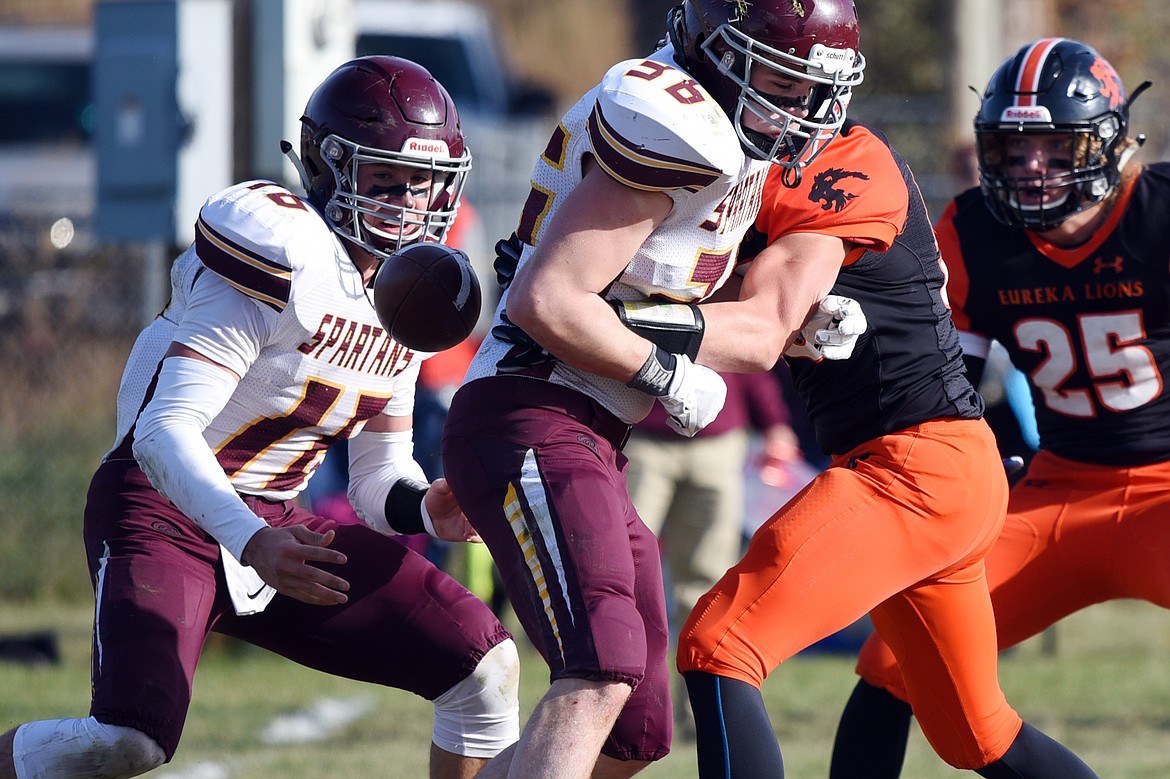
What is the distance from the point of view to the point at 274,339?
352cm

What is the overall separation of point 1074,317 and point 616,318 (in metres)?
1.66

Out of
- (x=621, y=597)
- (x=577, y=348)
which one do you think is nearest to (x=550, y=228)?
(x=577, y=348)

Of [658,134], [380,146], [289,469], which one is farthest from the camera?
[289,469]

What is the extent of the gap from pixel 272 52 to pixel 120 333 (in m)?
3.66

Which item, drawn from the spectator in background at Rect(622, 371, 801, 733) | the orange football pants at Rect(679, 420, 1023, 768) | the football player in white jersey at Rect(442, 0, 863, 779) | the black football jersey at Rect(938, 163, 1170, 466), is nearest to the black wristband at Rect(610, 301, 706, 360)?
the football player in white jersey at Rect(442, 0, 863, 779)

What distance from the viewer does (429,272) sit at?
3.30 m

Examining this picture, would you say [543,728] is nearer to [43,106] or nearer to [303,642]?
[303,642]

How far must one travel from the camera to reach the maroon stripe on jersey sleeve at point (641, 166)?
299cm

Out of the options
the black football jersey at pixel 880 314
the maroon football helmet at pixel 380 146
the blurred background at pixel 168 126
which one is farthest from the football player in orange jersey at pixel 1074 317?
the blurred background at pixel 168 126

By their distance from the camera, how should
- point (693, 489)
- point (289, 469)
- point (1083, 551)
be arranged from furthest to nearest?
point (693, 489)
point (1083, 551)
point (289, 469)

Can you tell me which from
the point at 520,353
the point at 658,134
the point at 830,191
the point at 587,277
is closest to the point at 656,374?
the point at 587,277

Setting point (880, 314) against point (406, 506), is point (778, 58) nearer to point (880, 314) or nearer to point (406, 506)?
point (880, 314)

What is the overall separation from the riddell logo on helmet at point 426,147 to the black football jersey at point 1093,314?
1427 millimetres

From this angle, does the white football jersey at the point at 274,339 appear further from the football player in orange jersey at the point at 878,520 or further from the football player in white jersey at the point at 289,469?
the football player in orange jersey at the point at 878,520
